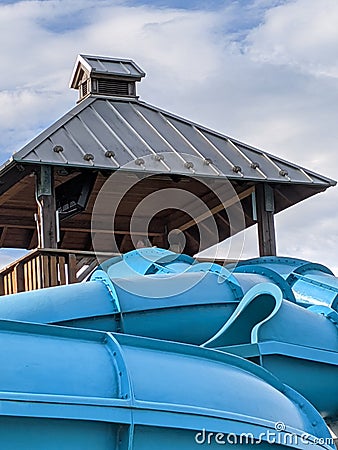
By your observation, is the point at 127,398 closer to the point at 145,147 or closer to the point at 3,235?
the point at 145,147

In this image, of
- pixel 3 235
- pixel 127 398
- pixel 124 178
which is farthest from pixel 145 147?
pixel 127 398

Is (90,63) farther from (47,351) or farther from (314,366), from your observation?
(47,351)

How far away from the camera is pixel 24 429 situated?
3.82 m

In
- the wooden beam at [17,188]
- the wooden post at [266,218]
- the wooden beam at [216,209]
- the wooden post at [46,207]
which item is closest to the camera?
the wooden post at [46,207]

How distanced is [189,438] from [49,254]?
6.18 m

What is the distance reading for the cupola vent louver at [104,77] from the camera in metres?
12.6

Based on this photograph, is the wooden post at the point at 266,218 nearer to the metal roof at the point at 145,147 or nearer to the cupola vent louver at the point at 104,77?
the metal roof at the point at 145,147

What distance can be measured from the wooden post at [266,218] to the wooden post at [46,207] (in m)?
2.70

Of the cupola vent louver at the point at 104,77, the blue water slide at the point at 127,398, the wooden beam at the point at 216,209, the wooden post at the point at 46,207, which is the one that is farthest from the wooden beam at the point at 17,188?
the blue water slide at the point at 127,398

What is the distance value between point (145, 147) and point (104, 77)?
5.16 feet

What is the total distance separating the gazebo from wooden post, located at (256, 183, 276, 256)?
1 cm

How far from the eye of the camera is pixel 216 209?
1320 cm

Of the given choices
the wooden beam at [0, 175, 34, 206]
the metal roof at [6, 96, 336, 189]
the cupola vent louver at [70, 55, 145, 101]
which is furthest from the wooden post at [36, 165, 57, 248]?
the cupola vent louver at [70, 55, 145, 101]

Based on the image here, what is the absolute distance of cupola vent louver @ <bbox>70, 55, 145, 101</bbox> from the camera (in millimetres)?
12602
